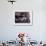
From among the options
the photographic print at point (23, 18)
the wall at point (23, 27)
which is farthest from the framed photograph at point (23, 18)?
the wall at point (23, 27)

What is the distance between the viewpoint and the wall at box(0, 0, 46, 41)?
4965 mm

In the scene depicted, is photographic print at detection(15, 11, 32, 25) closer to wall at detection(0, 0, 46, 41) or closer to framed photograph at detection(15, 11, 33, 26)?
framed photograph at detection(15, 11, 33, 26)

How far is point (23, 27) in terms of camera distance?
4984 mm

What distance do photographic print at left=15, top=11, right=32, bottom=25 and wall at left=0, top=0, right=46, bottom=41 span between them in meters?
0.15

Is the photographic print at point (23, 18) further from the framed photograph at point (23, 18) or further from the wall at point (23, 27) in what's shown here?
the wall at point (23, 27)

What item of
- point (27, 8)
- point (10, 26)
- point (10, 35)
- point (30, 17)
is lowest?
point (10, 35)

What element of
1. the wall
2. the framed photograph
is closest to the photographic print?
the framed photograph

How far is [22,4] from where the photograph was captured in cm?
499

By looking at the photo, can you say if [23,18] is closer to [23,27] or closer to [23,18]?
[23,18]

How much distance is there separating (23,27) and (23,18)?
0.33 m

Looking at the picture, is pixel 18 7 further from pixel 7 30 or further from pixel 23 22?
pixel 7 30

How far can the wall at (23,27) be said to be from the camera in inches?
195

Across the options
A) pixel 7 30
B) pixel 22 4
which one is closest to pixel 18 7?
pixel 22 4

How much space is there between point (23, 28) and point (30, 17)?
1.56 feet
